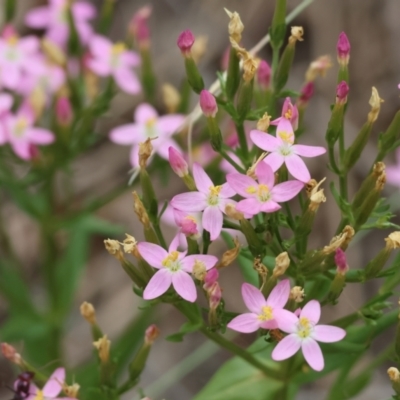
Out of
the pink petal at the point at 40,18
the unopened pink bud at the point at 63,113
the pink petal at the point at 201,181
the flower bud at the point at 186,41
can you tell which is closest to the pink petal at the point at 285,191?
the pink petal at the point at 201,181

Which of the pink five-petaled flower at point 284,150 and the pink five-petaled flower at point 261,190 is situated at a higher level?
the pink five-petaled flower at point 284,150

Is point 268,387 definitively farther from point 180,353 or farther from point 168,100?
point 180,353

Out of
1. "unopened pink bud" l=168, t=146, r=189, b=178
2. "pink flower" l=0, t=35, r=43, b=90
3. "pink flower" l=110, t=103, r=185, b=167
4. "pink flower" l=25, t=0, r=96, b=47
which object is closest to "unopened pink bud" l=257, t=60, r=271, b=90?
"unopened pink bud" l=168, t=146, r=189, b=178

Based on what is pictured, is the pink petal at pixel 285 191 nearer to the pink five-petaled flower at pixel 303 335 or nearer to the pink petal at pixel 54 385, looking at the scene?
the pink five-petaled flower at pixel 303 335

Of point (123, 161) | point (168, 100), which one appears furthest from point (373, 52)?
point (168, 100)

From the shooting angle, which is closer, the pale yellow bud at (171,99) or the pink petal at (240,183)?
the pink petal at (240,183)

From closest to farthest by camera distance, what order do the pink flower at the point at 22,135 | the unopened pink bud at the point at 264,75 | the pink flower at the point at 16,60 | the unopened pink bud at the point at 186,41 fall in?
the unopened pink bud at the point at 186,41, the unopened pink bud at the point at 264,75, the pink flower at the point at 22,135, the pink flower at the point at 16,60

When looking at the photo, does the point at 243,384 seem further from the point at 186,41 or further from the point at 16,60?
the point at 16,60

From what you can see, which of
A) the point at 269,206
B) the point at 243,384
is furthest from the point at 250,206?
the point at 243,384
